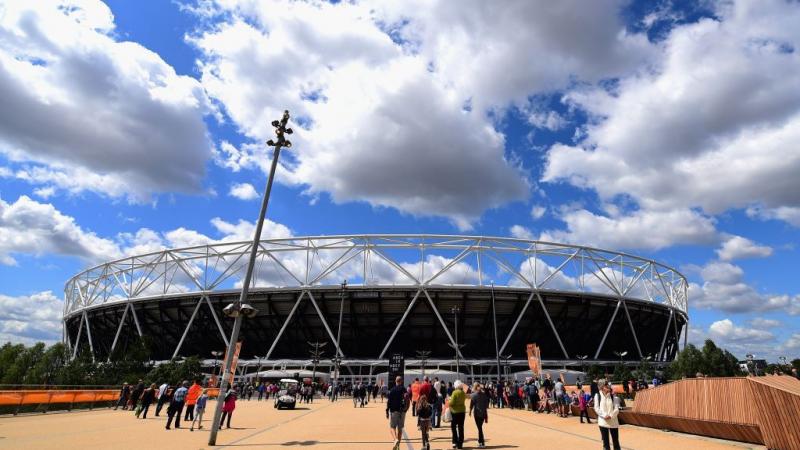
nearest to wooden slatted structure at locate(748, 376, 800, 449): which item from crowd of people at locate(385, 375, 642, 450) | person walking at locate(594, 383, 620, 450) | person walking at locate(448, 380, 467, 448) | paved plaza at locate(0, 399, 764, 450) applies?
paved plaza at locate(0, 399, 764, 450)

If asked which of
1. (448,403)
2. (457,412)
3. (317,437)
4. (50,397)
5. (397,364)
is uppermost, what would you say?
(397,364)

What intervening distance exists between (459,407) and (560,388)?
465 inches

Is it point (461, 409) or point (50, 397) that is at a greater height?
point (461, 409)

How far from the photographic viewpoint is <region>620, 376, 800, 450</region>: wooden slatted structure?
27.9 feet

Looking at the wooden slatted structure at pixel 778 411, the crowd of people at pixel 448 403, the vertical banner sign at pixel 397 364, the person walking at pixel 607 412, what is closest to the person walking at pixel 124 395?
the crowd of people at pixel 448 403

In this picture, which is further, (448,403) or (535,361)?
(535,361)

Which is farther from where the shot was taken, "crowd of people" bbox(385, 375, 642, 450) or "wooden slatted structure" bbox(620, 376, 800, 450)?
"crowd of people" bbox(385, 375, 642, 450)

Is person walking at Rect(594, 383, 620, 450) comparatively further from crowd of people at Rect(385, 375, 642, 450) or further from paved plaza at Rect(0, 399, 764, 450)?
paved plaza at Rect(0, 399, 764, 450)

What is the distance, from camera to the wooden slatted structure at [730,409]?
8.50 m

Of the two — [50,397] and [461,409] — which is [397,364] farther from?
[50,397]

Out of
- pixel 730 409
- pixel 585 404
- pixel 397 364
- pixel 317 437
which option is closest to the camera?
pixel 730 409

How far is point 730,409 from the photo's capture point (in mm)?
10305

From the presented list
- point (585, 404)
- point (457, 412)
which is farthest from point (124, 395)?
point (585, 404)

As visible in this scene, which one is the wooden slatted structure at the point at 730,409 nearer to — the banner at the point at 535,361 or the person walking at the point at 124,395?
the banner at the point at 535,361
